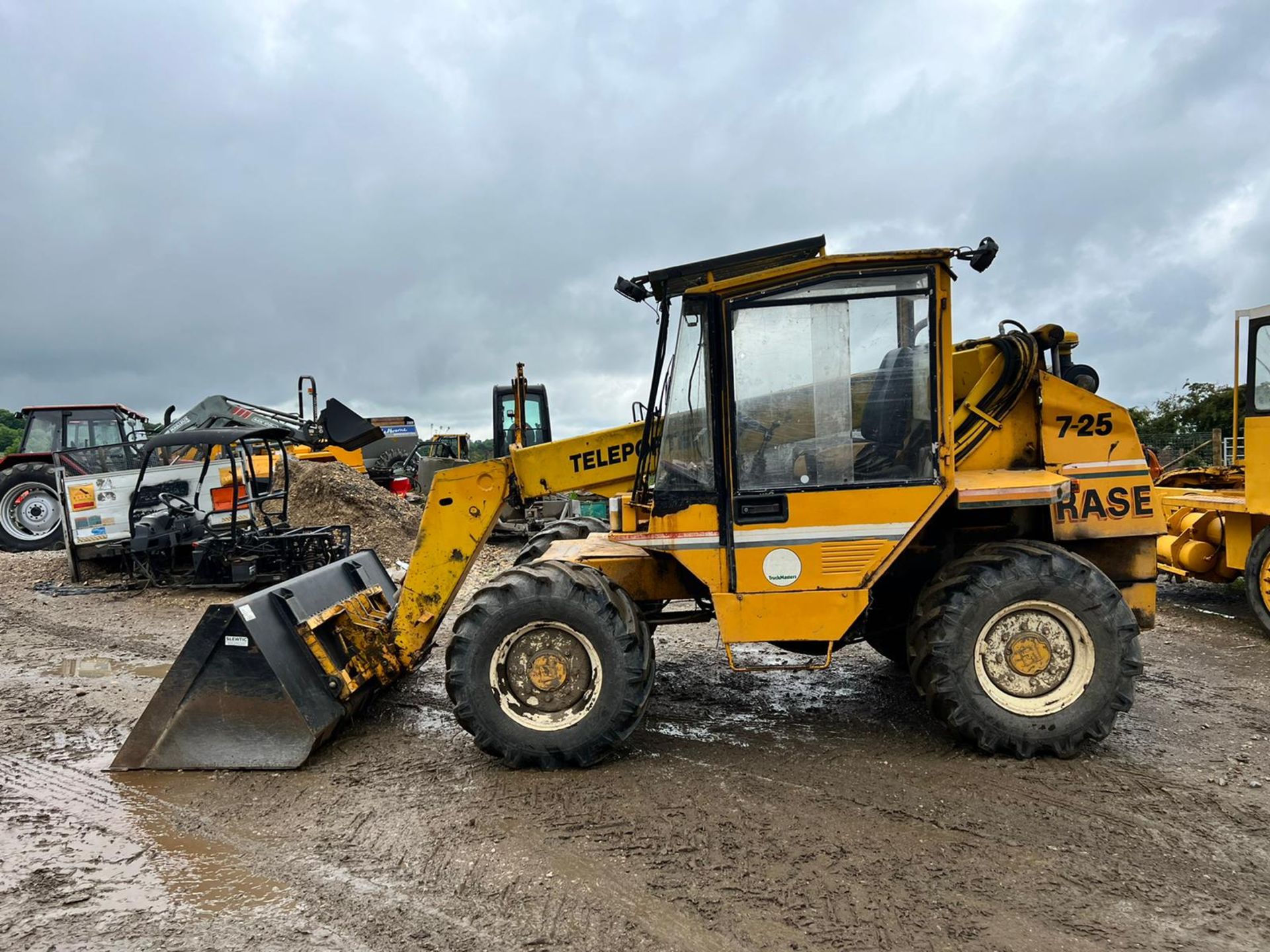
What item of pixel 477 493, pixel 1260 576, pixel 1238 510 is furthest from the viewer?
pixel 1238 510

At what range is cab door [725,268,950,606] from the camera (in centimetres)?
417

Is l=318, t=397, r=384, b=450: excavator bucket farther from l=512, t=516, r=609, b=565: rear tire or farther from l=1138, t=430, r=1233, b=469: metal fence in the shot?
l=1138, t=430, r=1233, b=469: metal fence

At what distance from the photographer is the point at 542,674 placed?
4.24 metres

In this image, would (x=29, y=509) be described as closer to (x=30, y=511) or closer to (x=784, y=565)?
(x=30, y=511)

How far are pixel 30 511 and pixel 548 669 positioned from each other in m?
14.4

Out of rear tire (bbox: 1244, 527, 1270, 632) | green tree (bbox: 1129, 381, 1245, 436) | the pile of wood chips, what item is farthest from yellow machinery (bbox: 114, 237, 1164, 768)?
green tree (bbox: 1129, 381, 1245, 436)

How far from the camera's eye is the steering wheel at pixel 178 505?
10.8m

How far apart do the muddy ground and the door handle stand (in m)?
1.29

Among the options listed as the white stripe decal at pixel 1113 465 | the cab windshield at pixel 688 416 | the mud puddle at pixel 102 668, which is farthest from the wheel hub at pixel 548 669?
the mud puddle at pixel 102 668

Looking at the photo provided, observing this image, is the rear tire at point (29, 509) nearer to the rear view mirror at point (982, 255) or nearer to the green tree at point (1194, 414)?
the rear view mirror at point (982, 255)

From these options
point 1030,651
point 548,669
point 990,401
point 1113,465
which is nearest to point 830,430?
point 990,401

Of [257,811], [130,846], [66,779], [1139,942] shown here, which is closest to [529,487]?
[257,811]

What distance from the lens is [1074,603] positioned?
A: 4.12 m

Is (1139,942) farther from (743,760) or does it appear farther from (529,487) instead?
(529,487)
